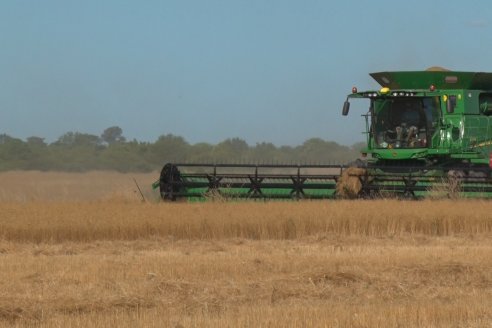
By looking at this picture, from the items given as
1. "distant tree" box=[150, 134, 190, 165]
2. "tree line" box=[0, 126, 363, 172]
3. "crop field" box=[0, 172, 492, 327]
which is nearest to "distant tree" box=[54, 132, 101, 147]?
"tree line" box=[0, 126, 363, 172]

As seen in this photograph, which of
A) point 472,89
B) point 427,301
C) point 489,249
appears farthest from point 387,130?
point 427,301

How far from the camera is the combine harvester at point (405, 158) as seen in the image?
1506cm

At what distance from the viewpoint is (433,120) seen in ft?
52.0

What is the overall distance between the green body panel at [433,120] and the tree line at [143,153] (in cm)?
1074

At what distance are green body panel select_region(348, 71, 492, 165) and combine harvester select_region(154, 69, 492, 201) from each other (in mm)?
18

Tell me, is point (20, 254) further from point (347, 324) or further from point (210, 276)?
point (347, 324)

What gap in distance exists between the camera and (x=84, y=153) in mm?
35188

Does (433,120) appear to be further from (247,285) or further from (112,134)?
(112,134)

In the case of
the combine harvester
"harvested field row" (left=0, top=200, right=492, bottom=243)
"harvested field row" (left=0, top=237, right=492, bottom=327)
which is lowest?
"harvested field row" (left=0, top=237, right=492, bottom=327)

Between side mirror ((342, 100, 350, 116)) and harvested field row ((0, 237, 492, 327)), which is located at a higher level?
side mirror ((342, 100, 350, 116))

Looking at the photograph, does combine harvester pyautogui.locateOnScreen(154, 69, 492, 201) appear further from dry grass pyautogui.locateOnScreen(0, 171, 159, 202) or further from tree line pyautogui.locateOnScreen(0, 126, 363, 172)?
tree line pyautogui.locateOnScreen(0, 126, 363, 172)

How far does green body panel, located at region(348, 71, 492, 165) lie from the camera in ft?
51.8

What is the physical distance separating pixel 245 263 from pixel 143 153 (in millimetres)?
26721

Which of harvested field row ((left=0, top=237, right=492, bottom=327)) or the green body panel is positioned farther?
the green body panel
